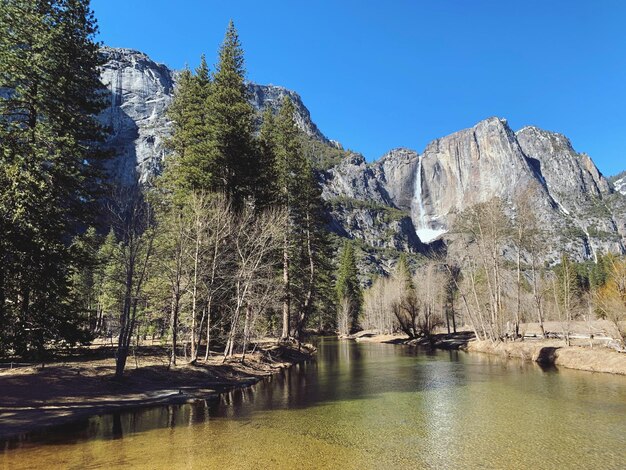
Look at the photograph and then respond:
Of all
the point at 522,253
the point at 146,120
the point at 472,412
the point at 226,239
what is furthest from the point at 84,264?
the point at 146,120

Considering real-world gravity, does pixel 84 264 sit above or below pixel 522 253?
below

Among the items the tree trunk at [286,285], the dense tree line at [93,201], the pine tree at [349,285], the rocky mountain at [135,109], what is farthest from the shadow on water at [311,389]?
the rocky mountain at [135,109]

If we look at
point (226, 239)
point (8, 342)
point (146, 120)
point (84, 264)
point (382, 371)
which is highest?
point (146, 120)

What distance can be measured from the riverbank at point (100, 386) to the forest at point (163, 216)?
1.04 metres

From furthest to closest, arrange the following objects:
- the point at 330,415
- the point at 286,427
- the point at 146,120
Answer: the point at 146,120 → the point at 330,415 → the point at 286,427

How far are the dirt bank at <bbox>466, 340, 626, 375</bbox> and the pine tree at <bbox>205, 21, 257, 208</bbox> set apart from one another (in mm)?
25757

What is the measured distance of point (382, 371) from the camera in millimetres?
28125

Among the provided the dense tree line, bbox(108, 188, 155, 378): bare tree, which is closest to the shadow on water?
bbox(108, 188, 155, 378): bare tree

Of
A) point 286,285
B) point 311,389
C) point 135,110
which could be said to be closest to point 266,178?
point 286,285

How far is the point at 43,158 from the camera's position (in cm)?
1873

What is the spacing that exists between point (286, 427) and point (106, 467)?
556 centimetres

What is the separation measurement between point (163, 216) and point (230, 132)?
7.57 m

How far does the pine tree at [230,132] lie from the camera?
28.5 m

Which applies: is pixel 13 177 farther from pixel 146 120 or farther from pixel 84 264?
pixel 146 120
